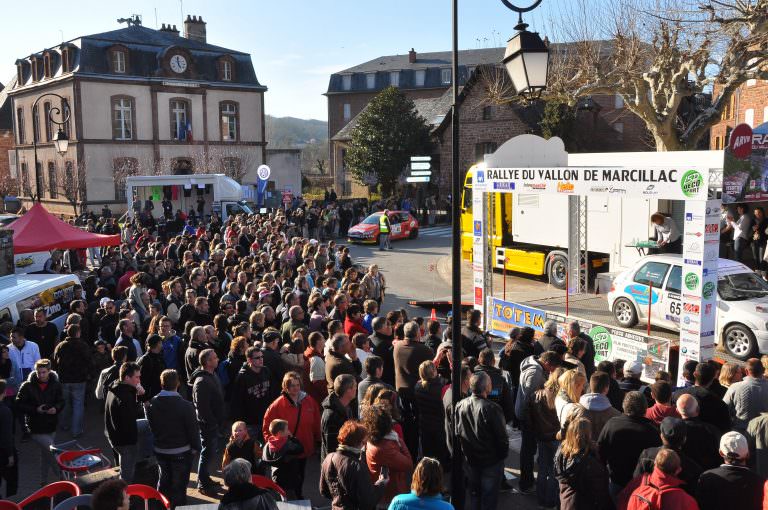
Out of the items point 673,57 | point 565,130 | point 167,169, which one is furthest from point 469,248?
point 167,169

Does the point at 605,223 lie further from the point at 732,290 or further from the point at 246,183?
the point at 246,183

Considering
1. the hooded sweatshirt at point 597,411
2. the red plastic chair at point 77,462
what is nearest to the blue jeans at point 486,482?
the hooded sweatshirt at point 597,411

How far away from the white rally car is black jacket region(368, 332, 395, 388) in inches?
224

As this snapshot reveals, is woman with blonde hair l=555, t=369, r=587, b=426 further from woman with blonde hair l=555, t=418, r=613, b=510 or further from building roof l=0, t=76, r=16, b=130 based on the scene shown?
building roof l=0, t=76, r=16, b=130

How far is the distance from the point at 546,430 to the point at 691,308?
4025 mm

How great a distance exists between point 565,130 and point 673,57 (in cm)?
1887

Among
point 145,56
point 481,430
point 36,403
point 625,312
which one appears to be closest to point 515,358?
point 481,430

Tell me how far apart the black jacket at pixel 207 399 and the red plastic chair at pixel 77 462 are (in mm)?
1052

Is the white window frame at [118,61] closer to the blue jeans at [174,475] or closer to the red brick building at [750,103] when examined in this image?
the red brick building at [750,103]

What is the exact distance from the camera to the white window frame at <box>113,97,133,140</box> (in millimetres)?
43531

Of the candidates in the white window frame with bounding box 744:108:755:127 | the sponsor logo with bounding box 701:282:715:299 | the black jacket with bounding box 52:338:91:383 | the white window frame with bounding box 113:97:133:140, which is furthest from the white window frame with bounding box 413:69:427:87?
the black jacket with bounding box 52:338:91:383

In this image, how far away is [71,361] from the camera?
8.72 m

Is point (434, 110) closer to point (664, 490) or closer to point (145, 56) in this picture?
point (145, 56)

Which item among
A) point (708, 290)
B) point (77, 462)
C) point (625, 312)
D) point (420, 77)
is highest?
point (420, 77)
